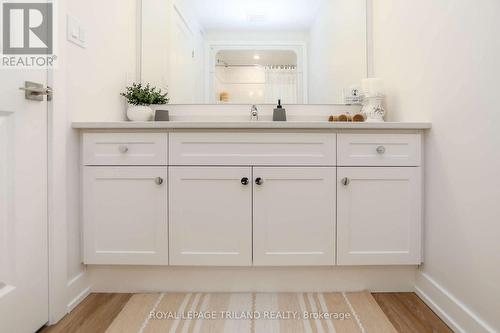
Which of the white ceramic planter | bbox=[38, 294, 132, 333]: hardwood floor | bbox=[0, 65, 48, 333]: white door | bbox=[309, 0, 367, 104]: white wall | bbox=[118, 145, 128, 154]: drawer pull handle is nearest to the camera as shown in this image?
bbox=[0, 65, 48, 333]: white door

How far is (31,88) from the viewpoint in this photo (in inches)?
46.1

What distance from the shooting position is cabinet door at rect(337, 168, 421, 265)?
152cm

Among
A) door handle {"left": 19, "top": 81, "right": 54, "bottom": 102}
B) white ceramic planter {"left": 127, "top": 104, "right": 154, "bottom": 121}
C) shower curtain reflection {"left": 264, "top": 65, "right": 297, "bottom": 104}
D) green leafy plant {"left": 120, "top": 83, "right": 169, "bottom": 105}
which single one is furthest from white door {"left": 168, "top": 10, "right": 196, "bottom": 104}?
door handle {"left": 19, "top": 81, "right": 54, "bottom": 102}

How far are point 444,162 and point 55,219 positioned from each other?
1684 millimetres

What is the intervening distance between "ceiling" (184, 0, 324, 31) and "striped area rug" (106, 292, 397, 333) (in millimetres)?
1635

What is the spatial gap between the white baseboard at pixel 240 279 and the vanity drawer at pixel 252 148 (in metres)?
0.54

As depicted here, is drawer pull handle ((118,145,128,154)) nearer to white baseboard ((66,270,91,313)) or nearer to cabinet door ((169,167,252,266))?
cabinet door ((169,167,252,266))

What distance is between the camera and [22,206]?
1.16 metres

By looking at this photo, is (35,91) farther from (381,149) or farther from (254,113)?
(381,149)

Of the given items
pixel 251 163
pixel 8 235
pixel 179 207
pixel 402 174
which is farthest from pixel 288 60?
pixel 8 235

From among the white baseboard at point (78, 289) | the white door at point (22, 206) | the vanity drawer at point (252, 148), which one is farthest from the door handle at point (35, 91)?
the white baseboard at point (78, 289)

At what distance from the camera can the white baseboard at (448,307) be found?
1.18m

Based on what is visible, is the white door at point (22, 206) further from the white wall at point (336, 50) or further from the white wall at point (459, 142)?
the white wall at point (459, 142)

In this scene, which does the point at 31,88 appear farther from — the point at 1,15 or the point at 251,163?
the point at 251,163
